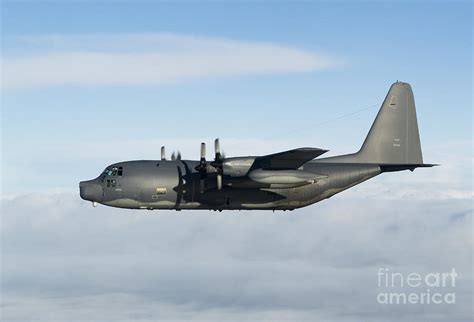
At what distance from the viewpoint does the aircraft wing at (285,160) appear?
28562mm

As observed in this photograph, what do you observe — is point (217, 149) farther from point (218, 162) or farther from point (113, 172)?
point (113, 172)

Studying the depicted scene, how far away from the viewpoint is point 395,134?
33.8 m

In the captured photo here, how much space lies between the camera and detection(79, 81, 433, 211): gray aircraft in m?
29.4

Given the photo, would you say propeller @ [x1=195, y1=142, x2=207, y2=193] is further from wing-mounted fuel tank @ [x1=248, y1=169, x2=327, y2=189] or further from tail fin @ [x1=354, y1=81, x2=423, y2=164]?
tail fin @ [x1=354, y1=81, x2=423, y2=164]

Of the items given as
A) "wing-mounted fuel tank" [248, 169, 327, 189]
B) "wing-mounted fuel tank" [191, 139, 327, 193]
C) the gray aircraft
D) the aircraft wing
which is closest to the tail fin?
the gray aircraft

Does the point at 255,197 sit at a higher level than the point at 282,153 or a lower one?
lower

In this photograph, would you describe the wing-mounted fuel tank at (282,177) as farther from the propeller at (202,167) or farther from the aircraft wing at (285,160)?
the propeller at (202,167)

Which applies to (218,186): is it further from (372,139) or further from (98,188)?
(372,139)

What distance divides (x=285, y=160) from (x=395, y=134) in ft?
24.7

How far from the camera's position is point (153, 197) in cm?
3022

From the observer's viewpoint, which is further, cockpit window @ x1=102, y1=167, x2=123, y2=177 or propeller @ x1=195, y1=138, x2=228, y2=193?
cockpit window @ x1=102, y1=167, x2=123, y2=177

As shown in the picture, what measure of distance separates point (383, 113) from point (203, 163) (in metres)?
10.1

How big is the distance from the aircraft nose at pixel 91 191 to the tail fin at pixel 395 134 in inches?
498

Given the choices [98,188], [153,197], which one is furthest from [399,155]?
[98,188]
